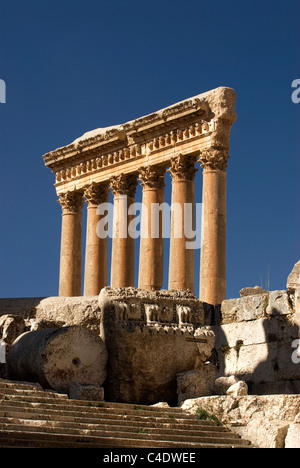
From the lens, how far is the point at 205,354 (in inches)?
718

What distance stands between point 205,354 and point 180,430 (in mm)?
3511

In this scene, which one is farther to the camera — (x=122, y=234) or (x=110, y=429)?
(x=122, y=234)

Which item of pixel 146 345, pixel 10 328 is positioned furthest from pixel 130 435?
pixel 10 328

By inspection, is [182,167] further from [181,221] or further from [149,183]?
[149,183]

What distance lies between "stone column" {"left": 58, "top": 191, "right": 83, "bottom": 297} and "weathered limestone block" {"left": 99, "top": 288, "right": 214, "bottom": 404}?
16.5 metres

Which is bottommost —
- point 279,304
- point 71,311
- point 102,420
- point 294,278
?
point 102,420

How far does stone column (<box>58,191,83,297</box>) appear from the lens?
3481cm

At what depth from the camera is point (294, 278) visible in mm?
20328

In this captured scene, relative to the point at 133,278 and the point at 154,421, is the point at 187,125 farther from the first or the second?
the point at 154,421

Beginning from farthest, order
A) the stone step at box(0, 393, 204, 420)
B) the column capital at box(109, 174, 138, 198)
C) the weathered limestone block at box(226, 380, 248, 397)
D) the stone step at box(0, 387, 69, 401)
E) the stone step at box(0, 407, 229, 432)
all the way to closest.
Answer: the column capital at box(109, 174, 138, 198) → the weathered limestone block at box(226, 380, 248, 397) → the stone step at box(0, 387, 69, 401) → the stone step at box(0, 393, 204, 420) → the stone step at box(0, 407, 229, 432)

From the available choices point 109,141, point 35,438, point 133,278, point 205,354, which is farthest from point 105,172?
point 35,438

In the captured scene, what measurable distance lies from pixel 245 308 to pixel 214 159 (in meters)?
8.83

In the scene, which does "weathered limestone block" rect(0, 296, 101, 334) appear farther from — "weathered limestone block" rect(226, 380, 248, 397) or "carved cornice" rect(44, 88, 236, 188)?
"carved cornice" rect(44, 88, 236, 188)

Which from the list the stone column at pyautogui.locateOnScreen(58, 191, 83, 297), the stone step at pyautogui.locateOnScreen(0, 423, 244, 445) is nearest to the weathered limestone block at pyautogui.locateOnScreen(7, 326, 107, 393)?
the stone step at pyautogui.locateOnScreen(0, 423, 244, 445)
